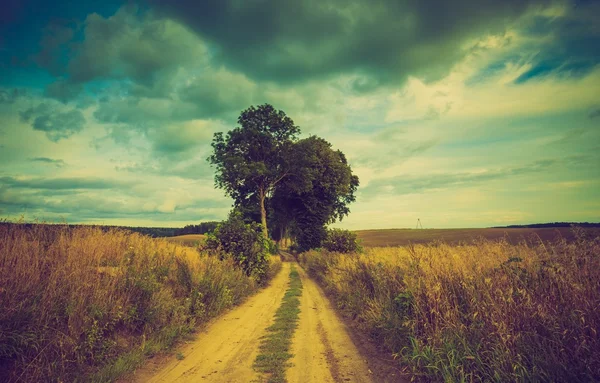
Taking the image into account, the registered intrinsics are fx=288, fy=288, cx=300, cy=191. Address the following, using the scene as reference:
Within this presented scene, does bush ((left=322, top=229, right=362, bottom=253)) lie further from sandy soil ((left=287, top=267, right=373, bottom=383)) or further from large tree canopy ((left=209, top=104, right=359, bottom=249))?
sandy soil ((left=287, top=267, right=373, bottom=383))

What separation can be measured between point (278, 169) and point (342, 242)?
10974 millimetres

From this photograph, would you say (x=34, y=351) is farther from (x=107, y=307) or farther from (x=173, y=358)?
(x=173, y=358)

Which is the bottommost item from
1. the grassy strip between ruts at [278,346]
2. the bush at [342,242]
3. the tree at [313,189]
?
the grassy strip between ruts at [278,346]

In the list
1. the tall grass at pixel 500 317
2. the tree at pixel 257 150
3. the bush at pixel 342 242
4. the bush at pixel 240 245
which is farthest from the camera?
the tree at pixel 257 150

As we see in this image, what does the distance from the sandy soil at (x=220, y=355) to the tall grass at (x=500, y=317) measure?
291 centimetres

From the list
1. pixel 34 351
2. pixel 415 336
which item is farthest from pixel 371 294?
pixel 34 351

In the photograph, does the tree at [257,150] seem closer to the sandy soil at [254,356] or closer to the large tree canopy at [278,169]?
the large tree canopy at [278,169]

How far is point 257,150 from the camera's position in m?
30.1

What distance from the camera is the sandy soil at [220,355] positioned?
5.00m

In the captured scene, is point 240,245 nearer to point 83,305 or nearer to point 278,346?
point 278,346

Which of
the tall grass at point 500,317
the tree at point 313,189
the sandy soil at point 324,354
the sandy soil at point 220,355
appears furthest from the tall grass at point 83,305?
the tree at point 313,189

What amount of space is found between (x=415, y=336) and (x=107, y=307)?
5.96 metres

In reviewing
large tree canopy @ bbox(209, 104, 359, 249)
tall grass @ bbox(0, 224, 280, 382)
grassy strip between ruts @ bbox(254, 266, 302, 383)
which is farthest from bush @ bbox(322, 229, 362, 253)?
tall grass @ bbox(0, 224, 280, 382)

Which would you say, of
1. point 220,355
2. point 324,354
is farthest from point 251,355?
point 324,354
